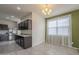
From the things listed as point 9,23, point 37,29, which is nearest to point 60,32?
point 37,29

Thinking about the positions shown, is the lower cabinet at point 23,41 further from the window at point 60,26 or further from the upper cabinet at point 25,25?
the window at point 60,26

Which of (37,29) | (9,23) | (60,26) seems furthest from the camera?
(60,26)

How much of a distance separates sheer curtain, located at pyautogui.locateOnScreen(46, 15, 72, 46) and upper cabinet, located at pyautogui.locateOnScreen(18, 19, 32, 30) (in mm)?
1008

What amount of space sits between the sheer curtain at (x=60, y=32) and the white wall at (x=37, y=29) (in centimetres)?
36

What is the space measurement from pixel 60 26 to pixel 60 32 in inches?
12.9

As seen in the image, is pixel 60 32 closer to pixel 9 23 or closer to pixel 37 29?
pixel 37 29

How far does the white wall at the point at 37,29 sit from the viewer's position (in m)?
3.83

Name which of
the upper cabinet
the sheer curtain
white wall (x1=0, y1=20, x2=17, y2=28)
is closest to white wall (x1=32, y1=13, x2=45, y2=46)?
the upper cabinet

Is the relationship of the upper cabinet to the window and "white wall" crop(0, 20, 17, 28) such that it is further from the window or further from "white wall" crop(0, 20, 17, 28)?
the window

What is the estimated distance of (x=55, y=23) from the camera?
4.15 metres

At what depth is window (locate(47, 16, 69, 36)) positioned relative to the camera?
13.5 ft

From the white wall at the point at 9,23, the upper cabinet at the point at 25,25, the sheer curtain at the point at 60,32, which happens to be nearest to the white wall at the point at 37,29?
the upper cabinet at the point at 25,25

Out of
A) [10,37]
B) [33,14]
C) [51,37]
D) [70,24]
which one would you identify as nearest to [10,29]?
[10,37]

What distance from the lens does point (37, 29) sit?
4.00 meters
